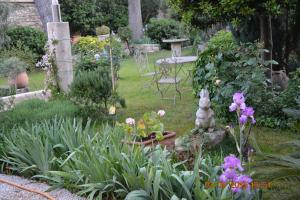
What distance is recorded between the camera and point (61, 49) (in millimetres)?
7695

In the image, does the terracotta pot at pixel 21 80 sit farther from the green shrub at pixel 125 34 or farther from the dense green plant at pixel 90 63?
the green shrub at pixel 125 34

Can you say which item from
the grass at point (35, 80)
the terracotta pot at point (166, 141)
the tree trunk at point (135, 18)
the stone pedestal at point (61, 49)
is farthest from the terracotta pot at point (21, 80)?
the tree trunk at point (135, 18)

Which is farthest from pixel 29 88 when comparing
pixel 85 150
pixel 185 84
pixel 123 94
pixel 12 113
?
pixel 85 150

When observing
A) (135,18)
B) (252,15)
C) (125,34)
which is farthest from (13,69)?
(135,18)

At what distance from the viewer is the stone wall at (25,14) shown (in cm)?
1727

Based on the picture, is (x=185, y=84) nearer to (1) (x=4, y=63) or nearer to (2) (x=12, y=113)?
(1) (x=4, y=63)

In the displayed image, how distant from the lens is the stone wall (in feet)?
56.6

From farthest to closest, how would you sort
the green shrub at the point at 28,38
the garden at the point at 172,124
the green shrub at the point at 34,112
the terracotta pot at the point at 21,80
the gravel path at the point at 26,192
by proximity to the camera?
the green shrub at the point at 28,38 < the terracotta pot at the point at 21,80 < the green shrub at the point at 34,112 < the gravel path at the point at 26,192 < the garden at the point at 172,124

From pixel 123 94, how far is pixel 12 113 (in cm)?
434

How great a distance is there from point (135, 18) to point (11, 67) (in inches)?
438

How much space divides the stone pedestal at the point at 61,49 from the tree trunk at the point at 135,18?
42.3ft

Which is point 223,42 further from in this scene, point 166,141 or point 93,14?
point 93,14

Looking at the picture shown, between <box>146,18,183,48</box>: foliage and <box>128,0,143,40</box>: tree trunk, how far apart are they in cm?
50

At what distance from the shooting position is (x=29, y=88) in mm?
11336
